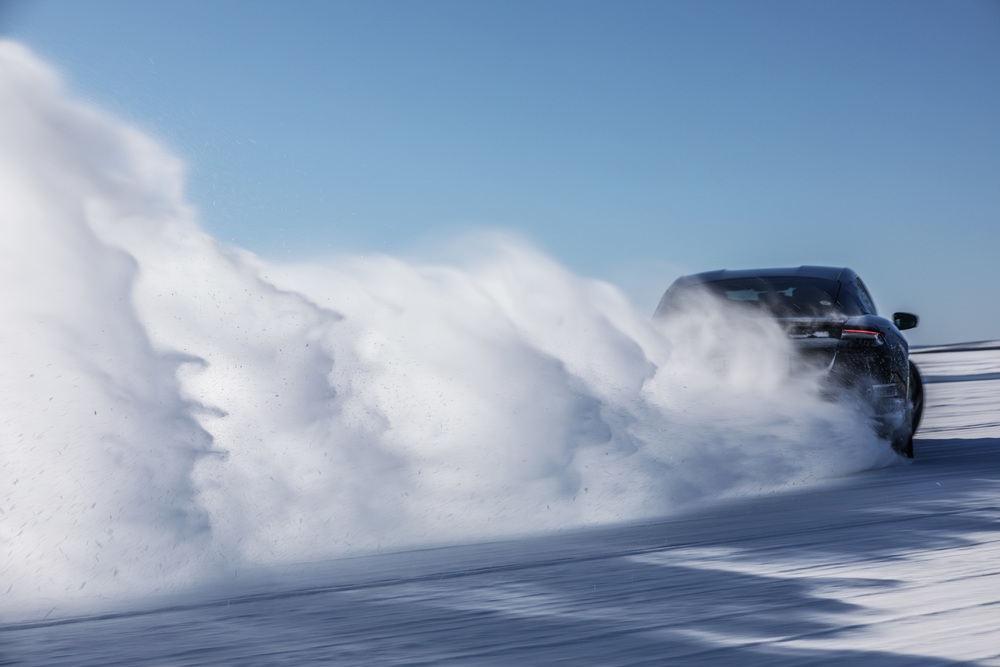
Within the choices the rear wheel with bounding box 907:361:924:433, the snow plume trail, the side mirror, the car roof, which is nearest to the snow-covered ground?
the snow plume trail

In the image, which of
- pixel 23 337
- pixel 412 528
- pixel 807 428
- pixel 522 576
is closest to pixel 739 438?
pixel 807 428

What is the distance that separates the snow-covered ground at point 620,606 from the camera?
2.89 m

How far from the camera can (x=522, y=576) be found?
3.96 meters

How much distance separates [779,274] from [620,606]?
16.3 ft

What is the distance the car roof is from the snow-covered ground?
293cm

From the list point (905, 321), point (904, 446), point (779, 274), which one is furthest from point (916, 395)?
point (779, 274)

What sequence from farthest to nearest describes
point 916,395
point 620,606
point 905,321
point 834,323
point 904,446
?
point 916,395, point 905,321, point 904,446, point 834,323, point 620,606

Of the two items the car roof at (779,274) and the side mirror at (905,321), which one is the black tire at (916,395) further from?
the car roof at (779,274)

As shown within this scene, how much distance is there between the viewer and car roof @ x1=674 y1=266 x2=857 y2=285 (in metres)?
7.89

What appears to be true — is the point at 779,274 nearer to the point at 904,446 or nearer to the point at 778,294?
the point at 778,294

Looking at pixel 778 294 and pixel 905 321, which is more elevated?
pixel 778 294

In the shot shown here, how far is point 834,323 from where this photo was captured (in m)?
7.18

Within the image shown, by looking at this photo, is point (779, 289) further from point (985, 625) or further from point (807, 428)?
point (985, 625)

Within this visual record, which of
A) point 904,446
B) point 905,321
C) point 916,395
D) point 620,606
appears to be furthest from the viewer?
point 916,395
